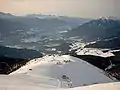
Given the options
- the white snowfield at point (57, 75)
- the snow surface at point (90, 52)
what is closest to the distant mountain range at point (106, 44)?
the snow surface at point (90, 52)

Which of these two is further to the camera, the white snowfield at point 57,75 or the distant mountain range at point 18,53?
the distant mountain range at point 18,53

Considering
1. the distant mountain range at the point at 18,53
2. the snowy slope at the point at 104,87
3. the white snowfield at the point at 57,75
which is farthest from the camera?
the distant mountain range at the point at 18,53

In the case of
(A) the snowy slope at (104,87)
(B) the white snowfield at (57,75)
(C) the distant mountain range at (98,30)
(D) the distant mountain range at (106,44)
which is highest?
(C) the distant mountain range at (98,30)

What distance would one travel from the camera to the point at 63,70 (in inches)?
85.7

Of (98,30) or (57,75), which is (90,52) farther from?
(57,75)

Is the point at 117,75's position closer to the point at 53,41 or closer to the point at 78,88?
the point at 78,88

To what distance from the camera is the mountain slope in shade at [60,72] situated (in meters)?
2.12

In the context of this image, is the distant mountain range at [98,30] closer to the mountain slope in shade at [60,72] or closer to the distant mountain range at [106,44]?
the distant mountain range at [106,44]

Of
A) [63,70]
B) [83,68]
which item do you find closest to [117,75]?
[83,68]

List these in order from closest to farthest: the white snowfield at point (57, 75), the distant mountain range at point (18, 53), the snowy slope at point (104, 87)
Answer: the snowy slope at point (104, 87)
the white snowfield at point (57, 75)
the distant mountain range at point (18, 53)

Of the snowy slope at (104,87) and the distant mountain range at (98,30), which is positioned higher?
the distant mountain range at (98,30)

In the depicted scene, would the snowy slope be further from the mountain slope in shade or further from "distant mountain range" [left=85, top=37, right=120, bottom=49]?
"distant mountain range" [left=85, top=37, right=120, bottom=49]

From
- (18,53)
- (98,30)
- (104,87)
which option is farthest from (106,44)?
(18,53)

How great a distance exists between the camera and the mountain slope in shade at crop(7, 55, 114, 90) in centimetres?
212
